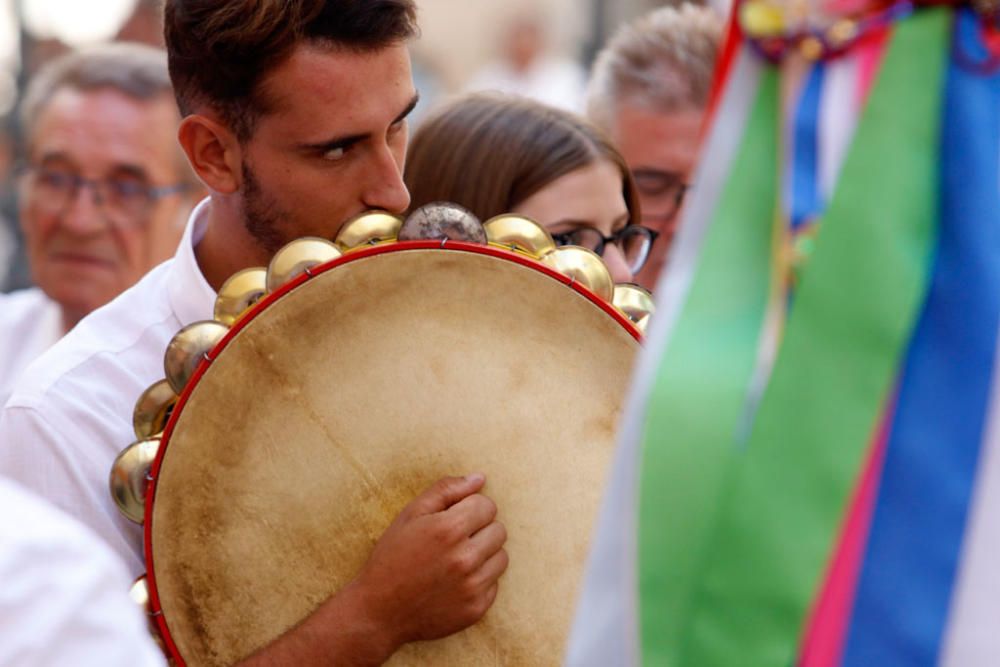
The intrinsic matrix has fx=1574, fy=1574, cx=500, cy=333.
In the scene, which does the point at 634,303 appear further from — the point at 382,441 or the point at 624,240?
the point at 624,240

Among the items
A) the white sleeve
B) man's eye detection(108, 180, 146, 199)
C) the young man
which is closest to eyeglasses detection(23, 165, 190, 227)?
man's eye detection(108, 180, 146, 199)

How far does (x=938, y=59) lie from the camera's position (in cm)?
137

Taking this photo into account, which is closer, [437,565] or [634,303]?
[437,565]

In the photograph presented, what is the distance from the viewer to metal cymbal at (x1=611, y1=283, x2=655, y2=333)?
2.40 meters

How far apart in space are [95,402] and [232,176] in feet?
1.60

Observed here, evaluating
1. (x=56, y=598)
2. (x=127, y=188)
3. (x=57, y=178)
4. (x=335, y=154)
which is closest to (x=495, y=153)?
(x=335, y=154)

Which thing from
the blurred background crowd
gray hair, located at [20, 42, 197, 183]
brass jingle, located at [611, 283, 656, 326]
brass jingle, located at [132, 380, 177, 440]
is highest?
brass jingle, located at [611, 283, 656, 326]

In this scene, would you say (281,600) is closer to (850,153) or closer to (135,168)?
(850,153)

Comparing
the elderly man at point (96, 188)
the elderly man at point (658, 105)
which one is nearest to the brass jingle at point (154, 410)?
the elderly man at point (658, 105)

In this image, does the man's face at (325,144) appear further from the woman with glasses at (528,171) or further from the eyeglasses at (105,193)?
the eyeglasses at (105,193)

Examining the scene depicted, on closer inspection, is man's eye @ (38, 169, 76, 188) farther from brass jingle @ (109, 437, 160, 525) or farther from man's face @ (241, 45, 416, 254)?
brass jingle @ (109, 437, 160, 525)

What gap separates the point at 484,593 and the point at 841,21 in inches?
41.9

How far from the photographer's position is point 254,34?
257 centimetres

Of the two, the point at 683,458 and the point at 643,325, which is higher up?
the point at 683,458
